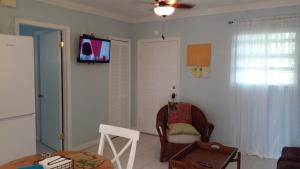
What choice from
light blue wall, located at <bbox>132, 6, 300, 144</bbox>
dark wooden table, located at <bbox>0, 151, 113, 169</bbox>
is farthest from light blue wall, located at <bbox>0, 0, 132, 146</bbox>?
dark wooden table, located at <bbox>0, 151, 113, 169</bbox>

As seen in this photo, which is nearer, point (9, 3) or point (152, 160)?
point (9, 3)

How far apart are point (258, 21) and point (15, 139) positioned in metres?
3.74

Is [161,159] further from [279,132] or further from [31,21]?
[31,21]

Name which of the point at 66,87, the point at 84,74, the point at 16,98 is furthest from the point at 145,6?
the point at 16,98

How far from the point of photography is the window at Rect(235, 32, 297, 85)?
347cm

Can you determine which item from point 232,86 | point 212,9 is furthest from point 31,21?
point 232,86

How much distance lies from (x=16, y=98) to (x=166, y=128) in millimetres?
2202

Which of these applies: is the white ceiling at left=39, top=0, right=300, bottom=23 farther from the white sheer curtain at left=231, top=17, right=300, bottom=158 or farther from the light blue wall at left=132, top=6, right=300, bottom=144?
the white sheer curtain at left=231, top=17, right=300, bottom=158

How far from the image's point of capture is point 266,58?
361cm

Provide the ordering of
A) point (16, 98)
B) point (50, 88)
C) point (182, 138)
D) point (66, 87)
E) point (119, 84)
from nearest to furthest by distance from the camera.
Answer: point (16, 98), point (182, 138), point (66, 87), point (50, 88), point (119, 84)

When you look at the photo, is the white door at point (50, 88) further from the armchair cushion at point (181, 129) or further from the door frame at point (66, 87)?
the armchair cushion at point (181, 129)

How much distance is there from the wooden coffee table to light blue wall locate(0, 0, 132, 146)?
2038 mm

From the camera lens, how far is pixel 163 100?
483cm

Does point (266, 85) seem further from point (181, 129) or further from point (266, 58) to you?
point (181, 129)
